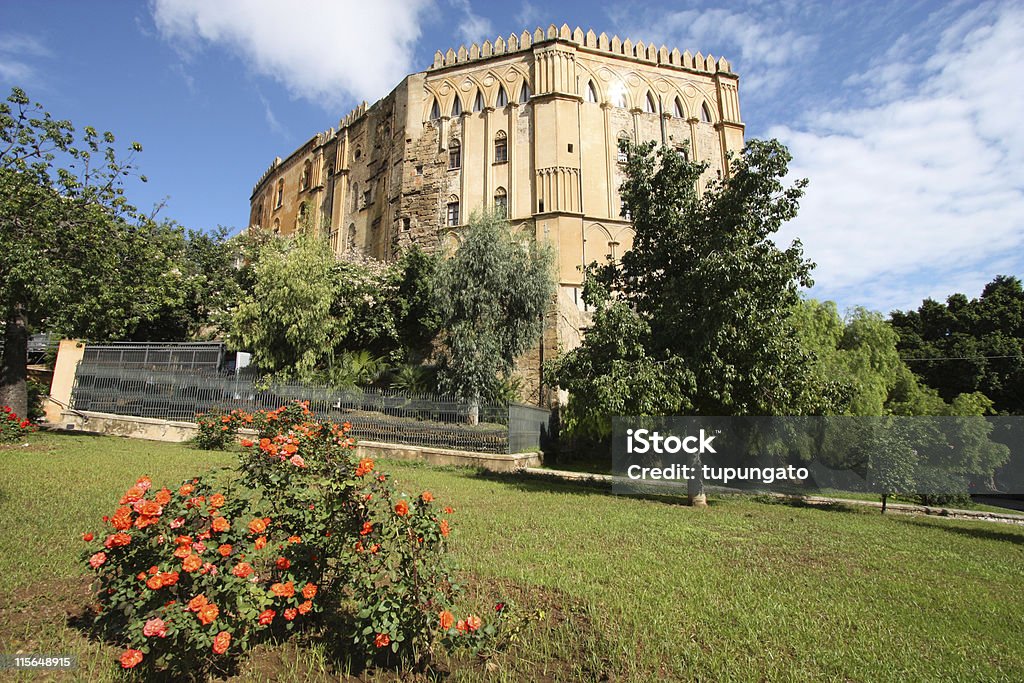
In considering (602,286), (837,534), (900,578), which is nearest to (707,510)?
(837,534)

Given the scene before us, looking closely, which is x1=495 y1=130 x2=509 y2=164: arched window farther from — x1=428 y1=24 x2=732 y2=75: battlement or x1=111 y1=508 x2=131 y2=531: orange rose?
x1=111 y1=508 x2=131 y2=531: orange rose

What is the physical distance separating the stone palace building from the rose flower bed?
81.7ft

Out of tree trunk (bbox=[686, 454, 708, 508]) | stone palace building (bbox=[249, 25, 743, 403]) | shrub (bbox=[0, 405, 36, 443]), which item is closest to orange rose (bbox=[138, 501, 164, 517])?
tree trunk (bbox=[686, 454, 708, 508])

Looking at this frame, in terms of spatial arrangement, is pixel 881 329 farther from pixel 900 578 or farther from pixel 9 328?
pixel 9 328

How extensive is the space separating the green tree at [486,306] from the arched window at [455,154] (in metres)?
15.3

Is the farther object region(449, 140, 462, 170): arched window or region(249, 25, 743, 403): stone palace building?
region(449, 140, 462, 170): arched window

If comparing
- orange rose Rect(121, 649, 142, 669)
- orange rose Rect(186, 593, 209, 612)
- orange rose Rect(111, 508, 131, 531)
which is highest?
orange rose Rect(111, 508, 131, 531)

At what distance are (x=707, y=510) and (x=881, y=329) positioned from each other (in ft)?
61.7

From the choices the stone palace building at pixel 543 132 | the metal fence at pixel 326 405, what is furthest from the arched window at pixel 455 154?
the metal fence at pixel 326 405

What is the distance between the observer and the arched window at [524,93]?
31.2 meters

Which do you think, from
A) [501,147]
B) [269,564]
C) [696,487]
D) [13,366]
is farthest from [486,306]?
[501,147]

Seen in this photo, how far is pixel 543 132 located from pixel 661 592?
29.4m

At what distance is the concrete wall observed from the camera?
42.4 feet

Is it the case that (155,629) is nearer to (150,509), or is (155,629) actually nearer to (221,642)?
(221,642)
